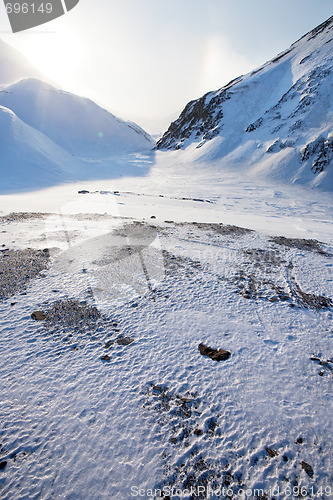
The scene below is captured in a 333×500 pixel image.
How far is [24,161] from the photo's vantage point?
27.7 m

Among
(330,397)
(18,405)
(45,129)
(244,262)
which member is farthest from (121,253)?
(45,129)

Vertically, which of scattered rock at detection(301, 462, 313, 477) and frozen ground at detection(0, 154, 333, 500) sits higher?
frozen ground at detection(0, 154, 333, 500)

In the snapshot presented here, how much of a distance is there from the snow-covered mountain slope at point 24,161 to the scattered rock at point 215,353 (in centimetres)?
2365

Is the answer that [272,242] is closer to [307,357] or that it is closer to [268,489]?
[307,357]

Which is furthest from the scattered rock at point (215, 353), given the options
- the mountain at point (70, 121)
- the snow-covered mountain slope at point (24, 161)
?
the mountain at point (70, 121)

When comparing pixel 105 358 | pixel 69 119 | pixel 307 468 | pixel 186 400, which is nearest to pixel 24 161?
pixel 105 358

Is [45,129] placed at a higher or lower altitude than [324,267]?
higher

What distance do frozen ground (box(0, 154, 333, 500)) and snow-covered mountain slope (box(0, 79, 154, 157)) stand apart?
5191 cm

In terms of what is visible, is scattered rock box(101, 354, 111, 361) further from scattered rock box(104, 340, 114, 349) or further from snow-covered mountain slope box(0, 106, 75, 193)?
snow-covered mountain slope box(0, 106, 75, 193)

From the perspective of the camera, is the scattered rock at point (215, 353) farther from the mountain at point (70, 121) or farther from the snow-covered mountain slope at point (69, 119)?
the snow-covered mountain slope at point (69, 119)

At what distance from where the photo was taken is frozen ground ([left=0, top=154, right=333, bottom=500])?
258cm

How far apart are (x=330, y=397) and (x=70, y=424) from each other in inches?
140

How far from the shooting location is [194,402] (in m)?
3.27

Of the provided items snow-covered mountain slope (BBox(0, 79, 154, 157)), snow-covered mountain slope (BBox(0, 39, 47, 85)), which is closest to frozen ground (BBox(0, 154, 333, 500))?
snow-covered mountain slope (BBox(0, 79, 154, 157))
